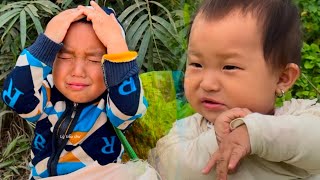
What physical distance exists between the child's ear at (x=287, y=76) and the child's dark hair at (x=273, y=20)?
17 mm

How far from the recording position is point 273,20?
128 centimetres

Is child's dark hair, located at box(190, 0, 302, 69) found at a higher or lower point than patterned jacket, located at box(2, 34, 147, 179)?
higher

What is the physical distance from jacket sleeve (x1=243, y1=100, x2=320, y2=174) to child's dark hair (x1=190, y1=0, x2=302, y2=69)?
0.16m

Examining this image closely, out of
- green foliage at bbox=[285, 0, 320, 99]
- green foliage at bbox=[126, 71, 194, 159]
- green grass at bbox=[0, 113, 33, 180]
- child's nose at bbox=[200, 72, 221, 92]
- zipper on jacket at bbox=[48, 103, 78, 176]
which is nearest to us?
child's nose at bbox=[200, 72, 221, 92]

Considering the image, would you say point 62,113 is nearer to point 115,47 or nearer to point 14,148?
point 115,47

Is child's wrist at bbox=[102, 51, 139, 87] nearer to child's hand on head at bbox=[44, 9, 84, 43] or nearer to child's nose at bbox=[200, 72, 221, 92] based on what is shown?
child's hand on head at bbox=[44, 9, 84, 43]

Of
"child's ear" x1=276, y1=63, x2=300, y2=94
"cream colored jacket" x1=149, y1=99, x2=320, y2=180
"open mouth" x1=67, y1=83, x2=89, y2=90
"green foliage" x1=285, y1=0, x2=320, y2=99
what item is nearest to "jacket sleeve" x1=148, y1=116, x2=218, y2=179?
"cream colored jacket" x1=149, y1=99, x2=320, y2=180

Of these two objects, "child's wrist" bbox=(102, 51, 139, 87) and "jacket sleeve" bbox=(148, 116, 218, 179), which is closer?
"jacket sleeve" bbox=(148, 116, 218, 179)

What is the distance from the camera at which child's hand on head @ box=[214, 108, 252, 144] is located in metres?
1.20

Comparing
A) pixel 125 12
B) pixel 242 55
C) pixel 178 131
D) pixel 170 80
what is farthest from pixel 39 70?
pixel 125 12

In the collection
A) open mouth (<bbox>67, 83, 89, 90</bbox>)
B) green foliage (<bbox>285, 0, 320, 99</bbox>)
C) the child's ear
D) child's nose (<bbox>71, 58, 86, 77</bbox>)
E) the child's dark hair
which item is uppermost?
the child's dark hair

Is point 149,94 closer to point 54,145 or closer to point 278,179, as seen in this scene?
point 54,145

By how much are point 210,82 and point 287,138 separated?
0.63 feet

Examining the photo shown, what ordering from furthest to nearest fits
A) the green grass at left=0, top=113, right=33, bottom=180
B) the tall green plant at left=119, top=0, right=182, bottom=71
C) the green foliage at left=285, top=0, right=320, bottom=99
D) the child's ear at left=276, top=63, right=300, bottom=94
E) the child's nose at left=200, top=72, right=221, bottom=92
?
the green grass at left=0, top=113, right=33, bottom=180
the green foliage at left=285, top=0, right=320, bottom=99
the tall green plant at left=119, top=0, right=182, bottom=71
the child's ear at left=276, top=63, right=300, bottom=94
the child's nose at left=200, top=72, right=221, bottom=92
